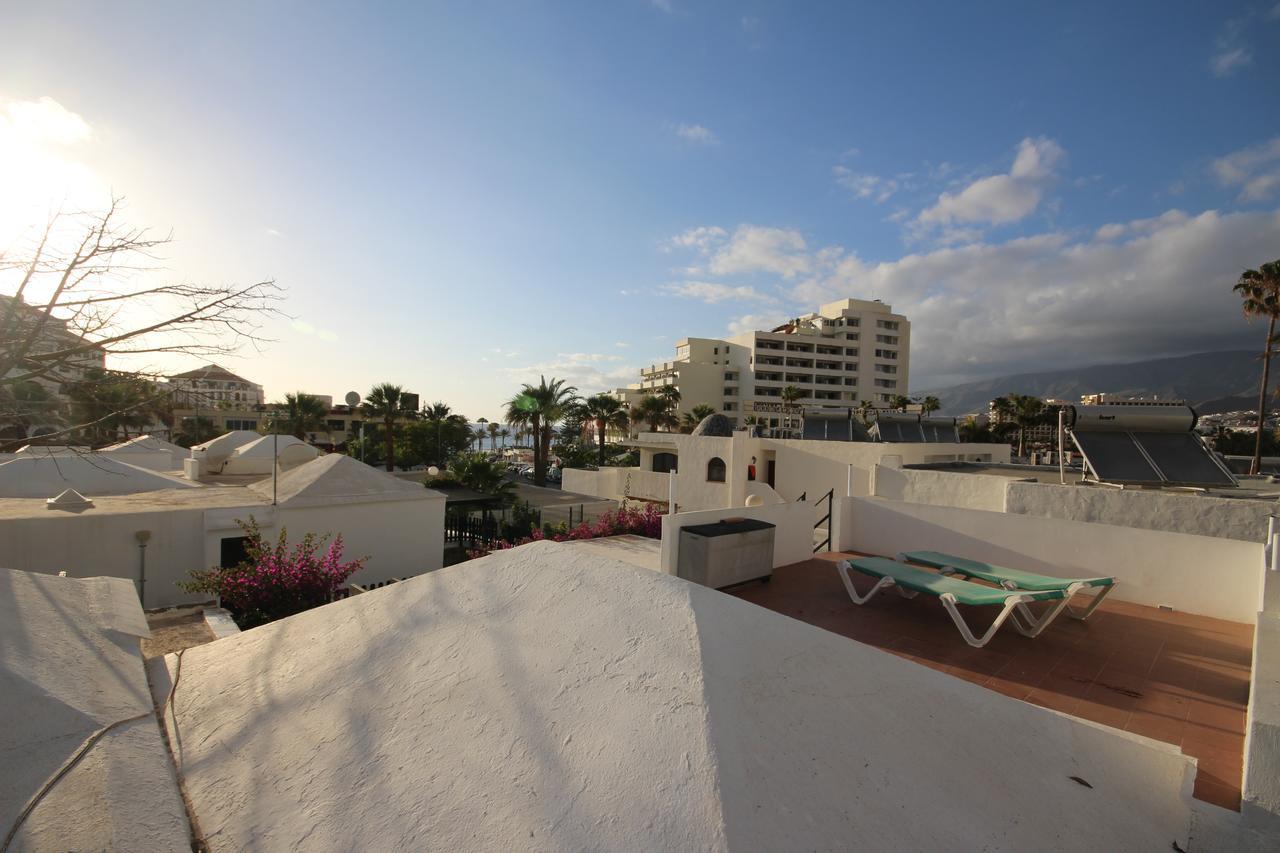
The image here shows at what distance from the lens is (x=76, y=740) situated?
2.62 m

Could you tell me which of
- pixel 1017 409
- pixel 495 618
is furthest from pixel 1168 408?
pixel 1017 409

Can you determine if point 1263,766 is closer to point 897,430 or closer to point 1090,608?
point 1090,608

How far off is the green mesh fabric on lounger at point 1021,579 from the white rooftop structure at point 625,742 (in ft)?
9.68

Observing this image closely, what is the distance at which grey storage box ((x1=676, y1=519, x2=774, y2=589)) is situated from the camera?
7.75 meters

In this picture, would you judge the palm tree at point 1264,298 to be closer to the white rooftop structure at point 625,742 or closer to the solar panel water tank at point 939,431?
the solar panel water tank at point 939,431

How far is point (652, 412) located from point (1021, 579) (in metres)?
48.1

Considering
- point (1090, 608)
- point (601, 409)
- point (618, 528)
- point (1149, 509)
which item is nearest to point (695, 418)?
point (601, 409)

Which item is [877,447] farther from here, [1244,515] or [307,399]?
[307,399]

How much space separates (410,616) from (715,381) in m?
75.8

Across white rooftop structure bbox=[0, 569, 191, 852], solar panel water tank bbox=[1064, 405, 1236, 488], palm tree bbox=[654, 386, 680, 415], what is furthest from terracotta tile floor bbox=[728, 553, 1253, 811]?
palm tree bbox=[654, 386, 680, 415]

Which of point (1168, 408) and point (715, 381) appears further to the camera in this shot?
point (715, 381)

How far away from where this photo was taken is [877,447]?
741 inches

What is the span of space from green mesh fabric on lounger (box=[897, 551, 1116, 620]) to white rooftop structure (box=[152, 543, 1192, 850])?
2949 mm

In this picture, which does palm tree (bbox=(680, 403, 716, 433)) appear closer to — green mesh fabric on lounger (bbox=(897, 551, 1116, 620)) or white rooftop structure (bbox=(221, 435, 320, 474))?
white rooftop structure (bbox=(221, 435, 320, 474))
